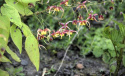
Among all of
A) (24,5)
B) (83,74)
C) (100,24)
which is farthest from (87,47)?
(24,5)

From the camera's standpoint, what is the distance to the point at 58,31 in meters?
1.28

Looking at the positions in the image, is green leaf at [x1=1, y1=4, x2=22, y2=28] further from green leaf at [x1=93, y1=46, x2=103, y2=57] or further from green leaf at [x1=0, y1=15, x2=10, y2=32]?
green leaf at [x1=93, y1=46, x2=103, y2=57]

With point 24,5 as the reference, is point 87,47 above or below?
below

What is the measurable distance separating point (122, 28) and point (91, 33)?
0.94 m

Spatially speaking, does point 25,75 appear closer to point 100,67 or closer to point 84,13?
point 100,67

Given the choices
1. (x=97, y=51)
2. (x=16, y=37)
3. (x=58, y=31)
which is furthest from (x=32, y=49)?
(x=97, y=51)

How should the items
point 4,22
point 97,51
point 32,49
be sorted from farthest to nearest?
point 97,51 < point 32,49 < point 4,22

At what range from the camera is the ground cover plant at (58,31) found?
3.14ft

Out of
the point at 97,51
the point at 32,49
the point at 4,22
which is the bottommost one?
the point at 97,51

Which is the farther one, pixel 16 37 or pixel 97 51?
pixel 97 51

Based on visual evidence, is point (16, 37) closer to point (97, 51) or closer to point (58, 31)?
point (58, 31)

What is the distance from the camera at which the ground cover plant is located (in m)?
0.96

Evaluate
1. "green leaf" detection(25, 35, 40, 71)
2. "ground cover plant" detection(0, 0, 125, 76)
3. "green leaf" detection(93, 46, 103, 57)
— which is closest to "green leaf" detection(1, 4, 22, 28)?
"ground cover plant" detection(0, 0, 125, 76)

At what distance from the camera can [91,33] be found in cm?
236
